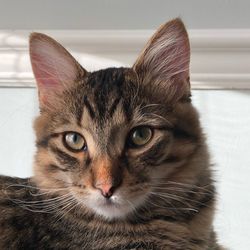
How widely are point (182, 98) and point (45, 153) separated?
12.0 inches

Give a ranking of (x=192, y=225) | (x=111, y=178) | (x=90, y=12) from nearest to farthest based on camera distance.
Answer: (x=111, y=178), (x=192, y=225), (x=90, y=12)

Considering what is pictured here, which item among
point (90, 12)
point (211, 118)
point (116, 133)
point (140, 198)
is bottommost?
point (211, 118)

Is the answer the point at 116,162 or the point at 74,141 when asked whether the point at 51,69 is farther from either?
the point at 116,162

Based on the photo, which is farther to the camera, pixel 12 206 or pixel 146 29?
pixel 146 29

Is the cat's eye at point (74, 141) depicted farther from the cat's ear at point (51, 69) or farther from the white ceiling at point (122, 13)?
the white ceiling at point (122, 13)

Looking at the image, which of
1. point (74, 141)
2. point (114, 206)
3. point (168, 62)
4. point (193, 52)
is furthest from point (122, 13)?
point (114, 206)

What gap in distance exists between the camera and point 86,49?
1838 millimetres

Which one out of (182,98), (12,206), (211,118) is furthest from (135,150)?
(211,118)

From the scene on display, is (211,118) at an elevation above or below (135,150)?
below

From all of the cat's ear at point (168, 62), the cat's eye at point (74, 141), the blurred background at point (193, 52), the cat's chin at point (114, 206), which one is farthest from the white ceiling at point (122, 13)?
the cat's chin at point (114, 206)

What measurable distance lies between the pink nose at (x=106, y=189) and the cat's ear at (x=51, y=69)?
27 centimetres

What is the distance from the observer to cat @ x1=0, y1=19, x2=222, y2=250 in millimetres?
974

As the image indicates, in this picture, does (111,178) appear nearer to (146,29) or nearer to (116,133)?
(116,133)

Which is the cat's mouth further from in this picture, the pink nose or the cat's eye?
the cat's eye
